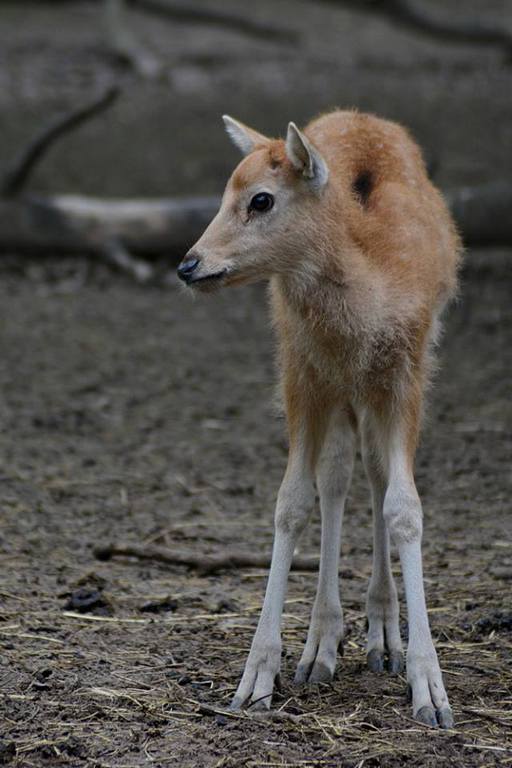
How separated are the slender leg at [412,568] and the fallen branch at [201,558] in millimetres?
1438

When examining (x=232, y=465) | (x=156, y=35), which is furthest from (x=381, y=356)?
(x=156, y=35)

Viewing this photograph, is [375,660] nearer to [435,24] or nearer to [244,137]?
[244,137]

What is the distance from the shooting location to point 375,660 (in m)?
5.24

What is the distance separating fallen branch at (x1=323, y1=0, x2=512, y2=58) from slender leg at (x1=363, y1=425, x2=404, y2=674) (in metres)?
11.5

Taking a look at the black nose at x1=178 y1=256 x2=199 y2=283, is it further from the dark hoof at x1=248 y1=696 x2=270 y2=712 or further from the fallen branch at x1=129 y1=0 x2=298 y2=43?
the fallen branch at x1=129 y1=0 x2=298 y2=43

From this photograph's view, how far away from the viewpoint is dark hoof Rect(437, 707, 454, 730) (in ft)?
14.9

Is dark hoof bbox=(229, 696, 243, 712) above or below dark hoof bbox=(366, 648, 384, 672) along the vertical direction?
above

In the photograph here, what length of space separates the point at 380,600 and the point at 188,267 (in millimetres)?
1601

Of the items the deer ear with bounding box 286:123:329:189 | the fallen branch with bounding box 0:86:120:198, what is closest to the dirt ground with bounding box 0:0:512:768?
the fallen branch with bounding box 0:86:120:198

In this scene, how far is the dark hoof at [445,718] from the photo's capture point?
4547 millimetres

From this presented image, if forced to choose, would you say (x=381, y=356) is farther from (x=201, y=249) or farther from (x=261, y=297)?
(x=261, y=297)

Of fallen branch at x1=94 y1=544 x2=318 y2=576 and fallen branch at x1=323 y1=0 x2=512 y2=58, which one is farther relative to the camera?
fallen branch at x1=323 y1=0 x2=512 y2=58

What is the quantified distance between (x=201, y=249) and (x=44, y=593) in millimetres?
1970

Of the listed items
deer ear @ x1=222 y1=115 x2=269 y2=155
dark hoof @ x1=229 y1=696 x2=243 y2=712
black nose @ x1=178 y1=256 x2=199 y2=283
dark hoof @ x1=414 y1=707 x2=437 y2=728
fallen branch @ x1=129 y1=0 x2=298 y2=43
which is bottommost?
dark hoof @ x1=229 y1=696 x2=243 y2=712
